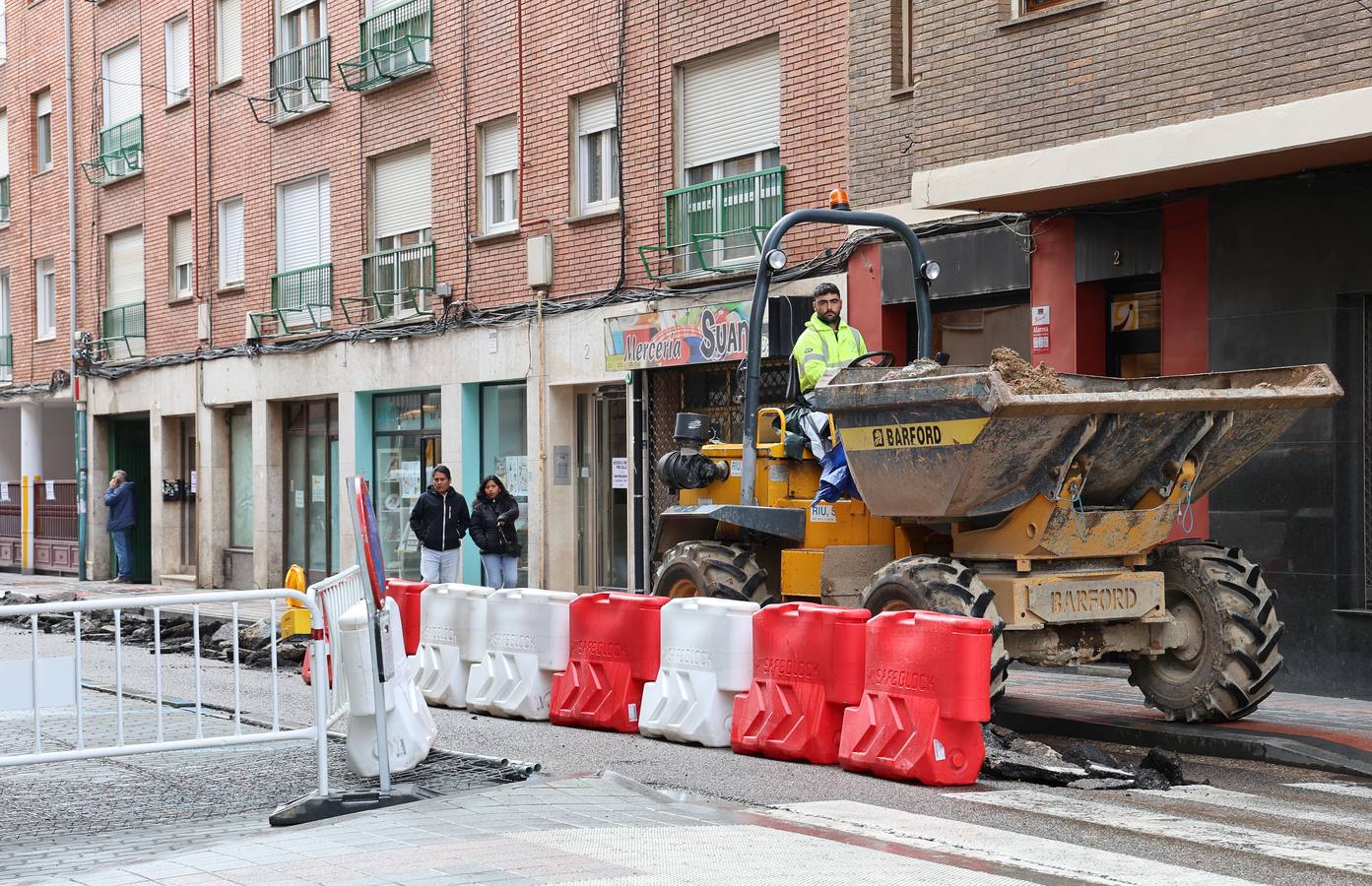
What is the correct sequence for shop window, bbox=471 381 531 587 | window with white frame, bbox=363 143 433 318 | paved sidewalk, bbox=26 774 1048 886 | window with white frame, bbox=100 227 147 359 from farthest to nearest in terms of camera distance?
1. window with white frame, bbox=100 227 147 359
2. window with white frame, bbox=363 143 433 318
3. shop window, bbox=471 381 531 587
4. paved sidewalk, bbox=26 774 1048 886

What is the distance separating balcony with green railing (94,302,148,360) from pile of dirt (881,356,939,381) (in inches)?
937

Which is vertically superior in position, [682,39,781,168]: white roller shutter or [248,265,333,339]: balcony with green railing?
[682,39,781,168]: white roller shutter

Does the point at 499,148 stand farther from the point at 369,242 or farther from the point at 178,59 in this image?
the point at 178,59

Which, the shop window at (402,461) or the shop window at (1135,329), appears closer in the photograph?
the shop window at (1135,329)

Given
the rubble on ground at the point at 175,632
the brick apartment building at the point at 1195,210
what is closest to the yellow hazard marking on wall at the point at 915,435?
the rubble on ground at the point at 175,632

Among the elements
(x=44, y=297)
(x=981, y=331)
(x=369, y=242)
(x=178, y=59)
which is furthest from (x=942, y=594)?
(x=44, y=297)

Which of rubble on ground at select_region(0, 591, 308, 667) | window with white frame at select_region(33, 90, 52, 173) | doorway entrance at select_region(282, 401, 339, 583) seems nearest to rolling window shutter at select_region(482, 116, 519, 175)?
doorway entrance at select_region(282, 401, 339, 583)

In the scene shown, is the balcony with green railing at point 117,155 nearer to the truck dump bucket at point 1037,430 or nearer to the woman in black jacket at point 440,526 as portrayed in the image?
the woman in black jacket at point 440,526

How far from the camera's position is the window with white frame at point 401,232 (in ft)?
77.3

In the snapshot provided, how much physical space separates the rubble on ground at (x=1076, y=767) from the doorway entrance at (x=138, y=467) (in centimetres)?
2553

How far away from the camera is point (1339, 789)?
27.8 feet

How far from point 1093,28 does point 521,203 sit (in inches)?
370

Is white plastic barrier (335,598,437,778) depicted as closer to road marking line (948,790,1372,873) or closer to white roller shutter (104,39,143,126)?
road marking line (948,790,1372,873)

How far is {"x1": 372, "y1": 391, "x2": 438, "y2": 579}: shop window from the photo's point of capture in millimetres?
23859
